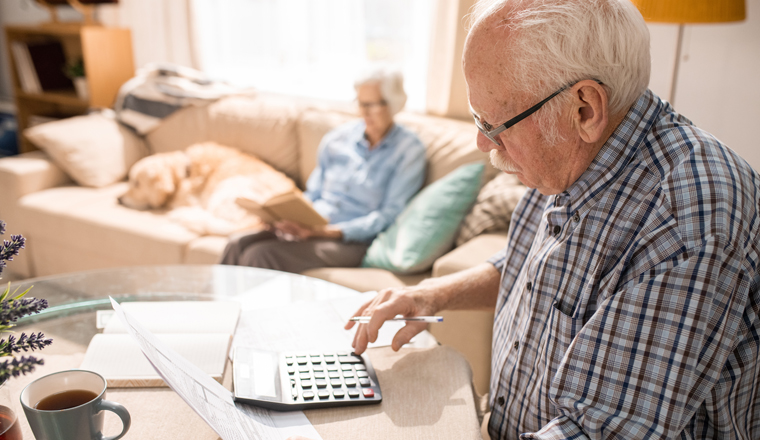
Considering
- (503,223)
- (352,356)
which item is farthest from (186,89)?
(352,356)

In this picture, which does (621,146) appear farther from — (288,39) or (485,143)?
(288,39)

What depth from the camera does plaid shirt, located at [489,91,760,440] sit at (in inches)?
28.2

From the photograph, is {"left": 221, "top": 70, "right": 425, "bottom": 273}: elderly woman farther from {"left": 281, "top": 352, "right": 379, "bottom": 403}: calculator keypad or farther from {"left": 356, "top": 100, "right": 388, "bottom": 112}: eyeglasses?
{"left": 281, "top": 352, "right": 379, "bottom": 403}: calculator keypad

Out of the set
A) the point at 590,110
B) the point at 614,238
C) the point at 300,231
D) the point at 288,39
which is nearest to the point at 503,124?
the point at 590,110

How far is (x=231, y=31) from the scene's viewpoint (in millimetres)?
3545

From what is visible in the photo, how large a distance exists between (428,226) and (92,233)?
1513 mm

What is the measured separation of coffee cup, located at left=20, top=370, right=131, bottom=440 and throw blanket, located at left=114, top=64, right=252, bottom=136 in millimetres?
2517

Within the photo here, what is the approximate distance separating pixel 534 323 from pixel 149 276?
905 millimetres

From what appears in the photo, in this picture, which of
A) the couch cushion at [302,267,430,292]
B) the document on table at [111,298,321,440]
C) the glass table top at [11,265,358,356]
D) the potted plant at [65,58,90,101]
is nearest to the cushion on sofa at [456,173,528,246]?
the couch cushion at [302,267,430,292]

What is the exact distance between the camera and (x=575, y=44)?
0.80 meters

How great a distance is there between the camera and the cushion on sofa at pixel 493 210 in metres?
2.03

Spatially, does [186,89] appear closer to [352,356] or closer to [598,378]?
[352,356]

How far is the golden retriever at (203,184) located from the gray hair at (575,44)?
72.9 inches

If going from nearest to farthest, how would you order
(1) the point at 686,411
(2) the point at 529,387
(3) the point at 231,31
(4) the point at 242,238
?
(1) the point at 686,411, (2) the point at 529,387, (4) the point at 242,238, (3) the point at 231,31
